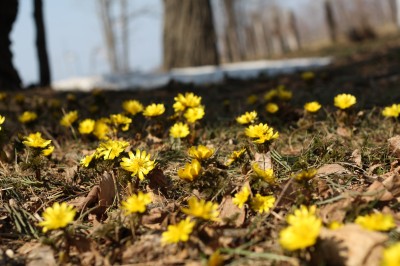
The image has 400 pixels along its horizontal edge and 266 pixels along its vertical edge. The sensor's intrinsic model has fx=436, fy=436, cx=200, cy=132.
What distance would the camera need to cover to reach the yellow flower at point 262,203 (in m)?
1.72

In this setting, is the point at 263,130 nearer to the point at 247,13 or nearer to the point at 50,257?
the point at 50,257

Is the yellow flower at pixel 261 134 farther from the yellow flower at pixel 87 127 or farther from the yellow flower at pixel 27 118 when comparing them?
the yellow flower at pixel 27 118

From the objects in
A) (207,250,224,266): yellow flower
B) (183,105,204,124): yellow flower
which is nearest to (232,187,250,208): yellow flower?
(207,250,224,266): yellow flower

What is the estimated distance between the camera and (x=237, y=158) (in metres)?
2.04

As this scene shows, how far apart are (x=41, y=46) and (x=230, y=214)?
6.46m

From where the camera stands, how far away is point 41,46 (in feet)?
24.0

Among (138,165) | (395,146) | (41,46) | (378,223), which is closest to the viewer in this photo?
(378,223)

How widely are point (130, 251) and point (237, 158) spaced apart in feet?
2.30

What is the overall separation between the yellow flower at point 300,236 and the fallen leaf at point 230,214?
331mm

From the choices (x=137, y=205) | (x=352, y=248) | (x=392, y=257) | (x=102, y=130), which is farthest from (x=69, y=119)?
(x=392, y=257)

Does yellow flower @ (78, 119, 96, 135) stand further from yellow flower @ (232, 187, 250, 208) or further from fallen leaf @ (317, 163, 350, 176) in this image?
fallen leaf @ (317, 163, 350, 176)

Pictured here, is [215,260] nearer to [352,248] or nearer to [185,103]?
[352,248]

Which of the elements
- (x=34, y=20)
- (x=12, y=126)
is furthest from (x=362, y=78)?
(x=34, y=20)

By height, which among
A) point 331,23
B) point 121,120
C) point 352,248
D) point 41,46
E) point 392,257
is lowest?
point 352,248
